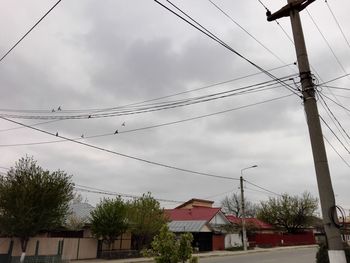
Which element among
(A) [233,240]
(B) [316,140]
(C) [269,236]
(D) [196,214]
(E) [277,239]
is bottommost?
(B) [316,140]

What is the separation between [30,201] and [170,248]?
19603 mm

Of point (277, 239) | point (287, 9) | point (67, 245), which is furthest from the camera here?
point (277, 239)

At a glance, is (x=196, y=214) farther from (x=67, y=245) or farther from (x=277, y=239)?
(x=67, y=245)

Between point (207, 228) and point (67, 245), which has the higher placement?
point (207, 228)

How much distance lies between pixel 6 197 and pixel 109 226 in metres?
11.3

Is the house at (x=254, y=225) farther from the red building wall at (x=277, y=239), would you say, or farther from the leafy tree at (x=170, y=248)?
the leafy tree at (x=170, y=248)

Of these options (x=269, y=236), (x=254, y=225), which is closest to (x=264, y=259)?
(x=254, y=225)

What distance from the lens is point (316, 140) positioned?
9266 mm

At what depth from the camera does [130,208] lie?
130 feet

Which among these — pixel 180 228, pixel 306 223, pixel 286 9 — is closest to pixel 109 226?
pixel 180 228

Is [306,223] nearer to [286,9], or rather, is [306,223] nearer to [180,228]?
[180,228]

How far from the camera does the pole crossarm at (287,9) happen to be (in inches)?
418

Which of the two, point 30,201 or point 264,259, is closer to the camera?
point 30,201

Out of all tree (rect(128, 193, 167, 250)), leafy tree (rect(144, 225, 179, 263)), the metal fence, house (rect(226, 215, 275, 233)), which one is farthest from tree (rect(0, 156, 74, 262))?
house (rect(226, 215, 275, 233))
